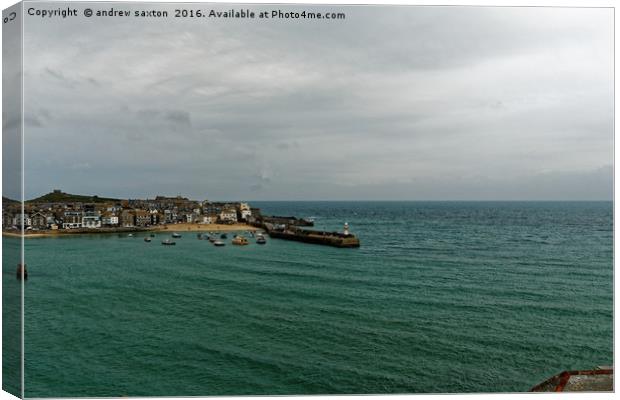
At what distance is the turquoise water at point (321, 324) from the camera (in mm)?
5812

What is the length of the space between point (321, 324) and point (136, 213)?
361cm

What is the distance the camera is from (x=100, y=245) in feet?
30.8

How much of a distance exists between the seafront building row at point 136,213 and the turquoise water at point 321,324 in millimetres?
403

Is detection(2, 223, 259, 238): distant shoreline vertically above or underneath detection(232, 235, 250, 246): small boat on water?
above

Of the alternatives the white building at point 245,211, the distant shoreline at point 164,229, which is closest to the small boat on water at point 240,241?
the distant shoreline at point 164,229

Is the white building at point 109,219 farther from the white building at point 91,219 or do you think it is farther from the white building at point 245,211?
the white building at point 245,211

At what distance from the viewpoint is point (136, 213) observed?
8117mm

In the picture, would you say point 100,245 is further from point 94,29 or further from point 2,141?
point 94,29

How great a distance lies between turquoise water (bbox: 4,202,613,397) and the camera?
5.81 m

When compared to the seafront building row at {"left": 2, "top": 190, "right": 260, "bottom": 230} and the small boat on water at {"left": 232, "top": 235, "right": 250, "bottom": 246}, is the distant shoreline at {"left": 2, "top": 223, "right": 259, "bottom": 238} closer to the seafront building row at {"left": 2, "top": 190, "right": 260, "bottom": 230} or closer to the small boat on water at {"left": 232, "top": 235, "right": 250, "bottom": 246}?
the seafront building row at {"left": 2, "top": 190, "right": 260, "bottom": 230}

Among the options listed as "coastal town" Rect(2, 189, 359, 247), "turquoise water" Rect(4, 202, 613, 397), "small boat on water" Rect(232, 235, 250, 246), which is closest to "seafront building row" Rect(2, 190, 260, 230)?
"coastal town" Rect(2, 189, 359, 247)

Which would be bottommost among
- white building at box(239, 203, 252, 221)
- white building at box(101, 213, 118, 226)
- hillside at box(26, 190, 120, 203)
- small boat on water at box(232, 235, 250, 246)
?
small boat on water at box(232, 235, 250, 246)

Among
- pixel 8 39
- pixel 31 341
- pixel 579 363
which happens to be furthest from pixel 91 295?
pixel 579 363

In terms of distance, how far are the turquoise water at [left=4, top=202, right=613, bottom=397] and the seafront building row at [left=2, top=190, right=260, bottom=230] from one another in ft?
1.32
